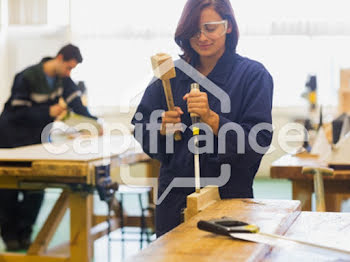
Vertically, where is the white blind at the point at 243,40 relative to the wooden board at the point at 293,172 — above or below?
above

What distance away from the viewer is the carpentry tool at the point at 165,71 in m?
1.60

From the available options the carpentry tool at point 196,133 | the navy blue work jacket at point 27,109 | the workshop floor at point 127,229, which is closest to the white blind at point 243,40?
the workshop floor at point 127,229

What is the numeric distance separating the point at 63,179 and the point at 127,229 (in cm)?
193

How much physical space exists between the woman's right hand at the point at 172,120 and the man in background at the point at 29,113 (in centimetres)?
273

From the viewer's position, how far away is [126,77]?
25.6 ft

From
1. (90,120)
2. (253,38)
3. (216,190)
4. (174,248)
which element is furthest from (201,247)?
(253,38)

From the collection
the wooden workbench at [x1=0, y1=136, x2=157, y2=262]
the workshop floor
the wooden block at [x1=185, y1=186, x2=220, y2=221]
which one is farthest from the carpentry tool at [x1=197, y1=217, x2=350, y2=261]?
the workshop floor

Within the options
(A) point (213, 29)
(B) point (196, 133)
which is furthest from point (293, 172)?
(B) point (196, 133)

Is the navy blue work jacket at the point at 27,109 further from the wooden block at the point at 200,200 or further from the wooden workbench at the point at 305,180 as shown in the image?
the wooden block at the point at 200,200

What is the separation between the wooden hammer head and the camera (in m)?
1.60

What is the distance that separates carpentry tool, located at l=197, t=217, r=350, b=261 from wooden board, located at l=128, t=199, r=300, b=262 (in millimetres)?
15

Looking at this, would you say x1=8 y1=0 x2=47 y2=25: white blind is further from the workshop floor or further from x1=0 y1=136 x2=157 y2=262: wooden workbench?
x1=0 y1=136 x2=157 y2=262: wooden workbench

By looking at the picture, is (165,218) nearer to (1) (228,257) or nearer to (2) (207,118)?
(2) (207,118)

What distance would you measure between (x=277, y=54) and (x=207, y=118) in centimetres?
618
